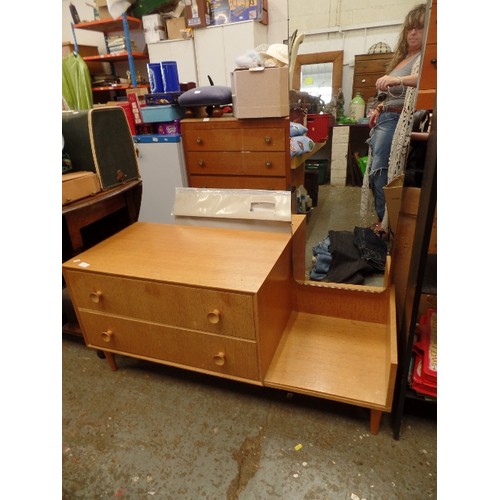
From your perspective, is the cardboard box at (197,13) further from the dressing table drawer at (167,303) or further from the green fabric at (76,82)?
the dressing table drawer at (167,303)

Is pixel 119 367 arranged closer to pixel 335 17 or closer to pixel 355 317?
pixel 355 317

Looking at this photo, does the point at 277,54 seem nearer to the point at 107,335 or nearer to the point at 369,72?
the point at 369,72

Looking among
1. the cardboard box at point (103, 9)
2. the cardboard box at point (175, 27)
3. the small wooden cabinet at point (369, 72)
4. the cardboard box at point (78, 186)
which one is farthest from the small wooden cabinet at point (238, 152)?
the cardboard box at point (103, 9)

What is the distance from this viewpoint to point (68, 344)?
160 cm

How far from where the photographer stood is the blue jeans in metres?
1.34

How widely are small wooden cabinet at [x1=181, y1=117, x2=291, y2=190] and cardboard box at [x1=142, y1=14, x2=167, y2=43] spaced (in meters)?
1.36

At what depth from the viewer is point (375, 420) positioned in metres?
1.05

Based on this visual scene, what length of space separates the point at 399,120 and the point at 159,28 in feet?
8.26

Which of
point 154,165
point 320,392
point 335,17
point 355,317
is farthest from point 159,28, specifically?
point 320,392

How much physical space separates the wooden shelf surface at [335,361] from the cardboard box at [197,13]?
2.51 meters

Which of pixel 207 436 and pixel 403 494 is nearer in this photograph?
pixel 403 494

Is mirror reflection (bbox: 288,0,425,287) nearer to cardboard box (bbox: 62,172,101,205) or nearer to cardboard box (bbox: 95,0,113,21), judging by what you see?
cardboard box (bbox: 62,172,101,205)

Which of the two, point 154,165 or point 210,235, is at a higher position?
point 154,165

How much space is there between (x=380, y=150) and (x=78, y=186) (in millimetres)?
1235
